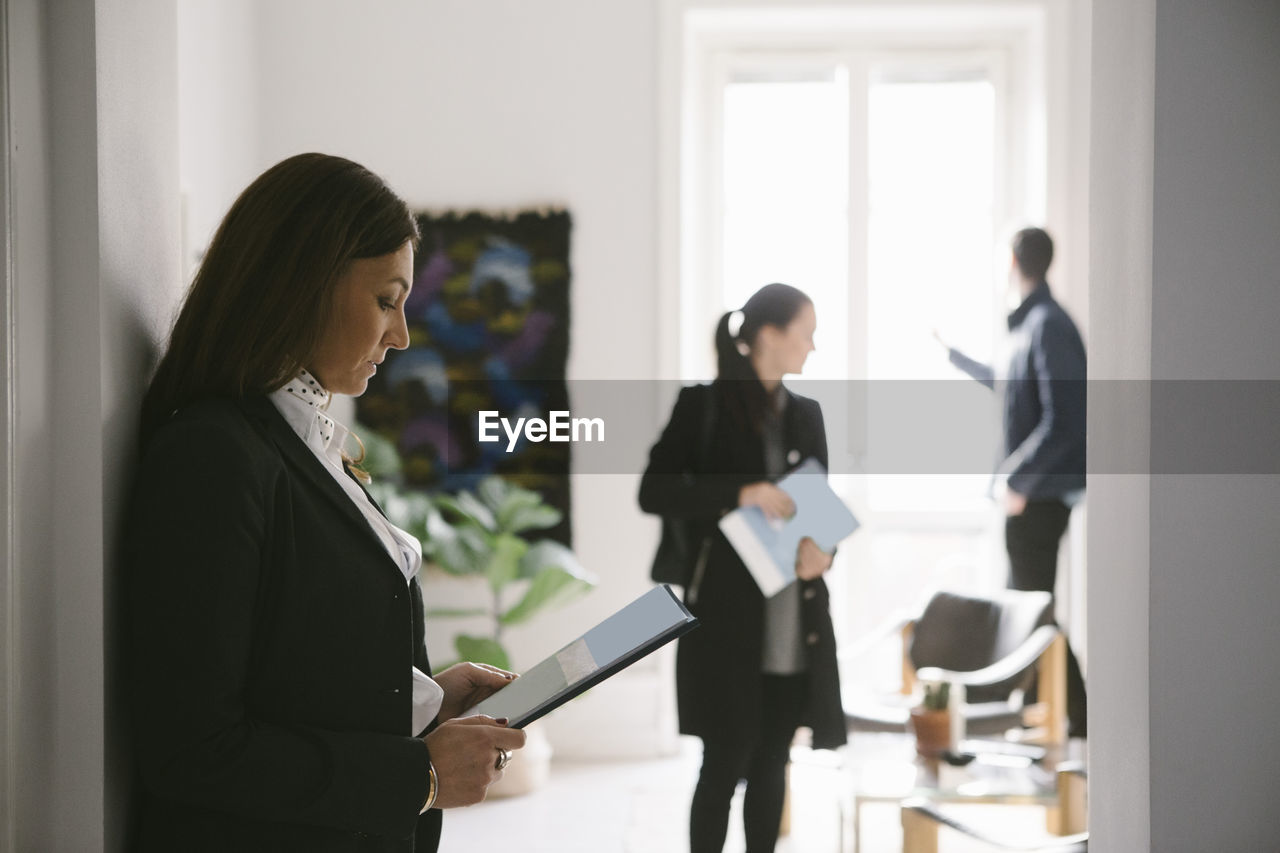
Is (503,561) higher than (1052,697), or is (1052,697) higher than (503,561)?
(503,561)

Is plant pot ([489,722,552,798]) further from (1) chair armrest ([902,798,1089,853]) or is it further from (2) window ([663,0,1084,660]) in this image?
(1) chair armrest ([902,798,1089,853])

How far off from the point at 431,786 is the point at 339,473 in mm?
332

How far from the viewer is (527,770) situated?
3.91 m

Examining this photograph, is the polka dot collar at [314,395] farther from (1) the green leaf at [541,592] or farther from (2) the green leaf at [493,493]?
(2) the green leaf at [493,493]

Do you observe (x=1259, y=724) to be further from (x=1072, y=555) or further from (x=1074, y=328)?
(x=1072, y=555)

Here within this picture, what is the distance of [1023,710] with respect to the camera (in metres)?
3.41

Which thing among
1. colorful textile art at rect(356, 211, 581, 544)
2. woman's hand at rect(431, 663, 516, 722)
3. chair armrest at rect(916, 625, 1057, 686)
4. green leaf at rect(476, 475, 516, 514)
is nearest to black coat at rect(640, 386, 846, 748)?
chair armrest at rect(916, 625, 1057, 686)

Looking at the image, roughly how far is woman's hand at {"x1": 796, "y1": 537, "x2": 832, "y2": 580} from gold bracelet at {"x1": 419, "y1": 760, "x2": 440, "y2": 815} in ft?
5.04

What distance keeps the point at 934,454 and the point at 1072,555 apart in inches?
25.7

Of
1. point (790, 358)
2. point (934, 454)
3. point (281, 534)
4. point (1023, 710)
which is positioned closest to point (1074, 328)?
point (934, 454)

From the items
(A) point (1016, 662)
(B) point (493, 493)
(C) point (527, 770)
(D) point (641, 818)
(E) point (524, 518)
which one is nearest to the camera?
(A) point (1016, 662)

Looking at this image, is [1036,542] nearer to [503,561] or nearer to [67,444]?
[503,561]

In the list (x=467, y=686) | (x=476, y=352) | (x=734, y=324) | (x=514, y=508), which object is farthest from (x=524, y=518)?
(x=467, y=686)

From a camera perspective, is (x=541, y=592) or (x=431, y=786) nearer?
(x=431, y=786)
